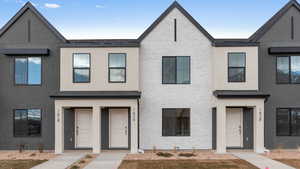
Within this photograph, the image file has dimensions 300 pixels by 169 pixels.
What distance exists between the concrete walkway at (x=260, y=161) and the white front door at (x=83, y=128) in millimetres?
8587

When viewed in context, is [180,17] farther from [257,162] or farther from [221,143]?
[257,162]

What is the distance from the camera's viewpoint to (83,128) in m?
16.4

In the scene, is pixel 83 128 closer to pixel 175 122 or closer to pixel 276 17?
pixel 175 122

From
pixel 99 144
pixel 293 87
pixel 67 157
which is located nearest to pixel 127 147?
pixel 99 144

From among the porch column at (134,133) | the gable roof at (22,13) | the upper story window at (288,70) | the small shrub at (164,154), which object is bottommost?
the small shrub at (164,154)

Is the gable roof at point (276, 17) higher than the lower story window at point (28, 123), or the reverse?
the gable roof at point (276, 17)

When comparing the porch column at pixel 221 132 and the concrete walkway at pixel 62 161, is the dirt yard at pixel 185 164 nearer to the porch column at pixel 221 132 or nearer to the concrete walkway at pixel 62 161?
the porch column at pixel 221 132

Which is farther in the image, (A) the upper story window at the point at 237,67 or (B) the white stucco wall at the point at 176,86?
Answer: (B) the white stucco wall at the point at 176,86

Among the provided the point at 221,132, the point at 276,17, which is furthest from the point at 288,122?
the point at 276,17

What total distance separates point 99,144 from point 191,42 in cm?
812

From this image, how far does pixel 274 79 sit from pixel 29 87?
Answer: 15067mm

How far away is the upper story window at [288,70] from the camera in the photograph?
16.4 m

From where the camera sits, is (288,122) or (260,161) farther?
(288,122)

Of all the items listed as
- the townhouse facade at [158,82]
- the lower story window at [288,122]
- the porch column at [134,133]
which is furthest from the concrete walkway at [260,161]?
the porch column at [134,133]
